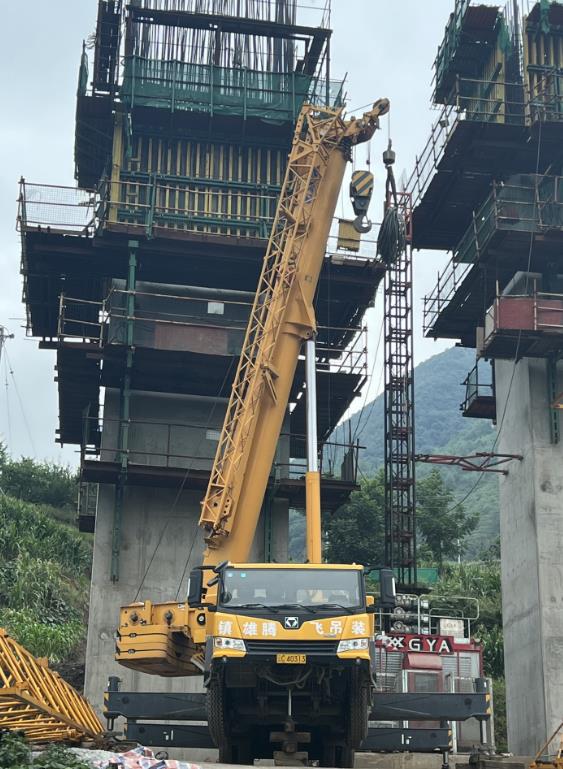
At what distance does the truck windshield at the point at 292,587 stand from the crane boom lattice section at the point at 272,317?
10.1 meters

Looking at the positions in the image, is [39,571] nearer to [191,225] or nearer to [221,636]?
[191,225]

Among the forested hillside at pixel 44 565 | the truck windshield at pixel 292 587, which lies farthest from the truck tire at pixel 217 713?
the forested hillside at pixel 44 565

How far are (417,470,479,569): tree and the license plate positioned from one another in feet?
163

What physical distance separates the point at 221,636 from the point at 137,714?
4.04m

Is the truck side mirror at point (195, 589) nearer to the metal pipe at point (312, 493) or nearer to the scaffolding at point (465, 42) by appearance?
the metal pipe at point (312, 493)

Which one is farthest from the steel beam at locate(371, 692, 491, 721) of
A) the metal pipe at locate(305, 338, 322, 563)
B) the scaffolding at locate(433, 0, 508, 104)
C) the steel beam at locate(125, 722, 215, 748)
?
the scaffolding at locate(433, 0, 508, 104)

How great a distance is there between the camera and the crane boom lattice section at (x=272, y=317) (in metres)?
31.2

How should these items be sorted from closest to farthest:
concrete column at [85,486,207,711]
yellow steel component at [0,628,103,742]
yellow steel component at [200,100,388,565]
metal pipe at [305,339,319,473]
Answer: yellow steel component at [0,628,103,742]
metal pipe at [305,339,319,473]
yellow steel component at [200,100,388,565]
concrete column at [85,486,207,711]

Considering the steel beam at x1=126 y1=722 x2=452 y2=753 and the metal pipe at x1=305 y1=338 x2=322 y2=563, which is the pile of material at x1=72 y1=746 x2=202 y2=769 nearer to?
the steel beam at x1=126 y1=722 x2=452 y2=753

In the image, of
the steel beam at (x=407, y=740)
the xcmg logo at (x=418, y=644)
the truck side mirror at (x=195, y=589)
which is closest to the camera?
the truck side mirror at (x=195, y=589)

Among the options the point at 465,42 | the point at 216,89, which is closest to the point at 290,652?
the point at 216,89

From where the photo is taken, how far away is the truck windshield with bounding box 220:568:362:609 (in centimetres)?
2030

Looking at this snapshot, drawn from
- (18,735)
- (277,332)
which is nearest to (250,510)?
(277,332)

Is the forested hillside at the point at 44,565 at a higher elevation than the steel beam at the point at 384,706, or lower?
higher
